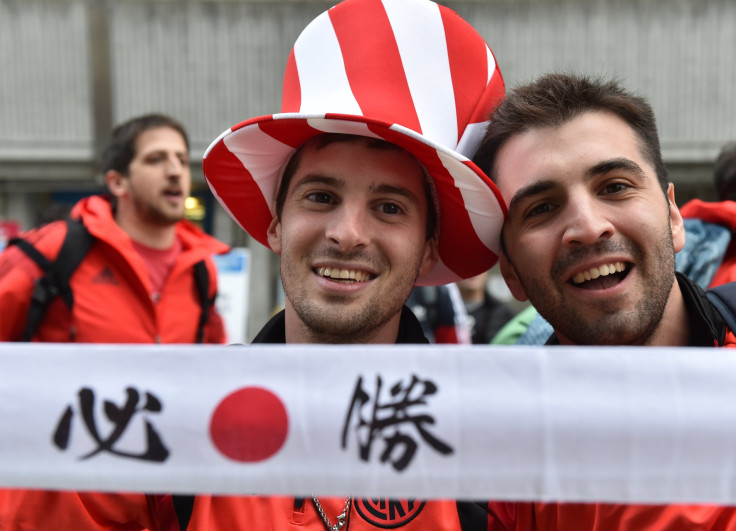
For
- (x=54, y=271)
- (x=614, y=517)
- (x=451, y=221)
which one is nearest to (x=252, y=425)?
(x=614, y=517)

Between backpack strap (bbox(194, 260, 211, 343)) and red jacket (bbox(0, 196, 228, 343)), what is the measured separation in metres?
0.03

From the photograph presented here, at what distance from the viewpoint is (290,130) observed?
5.92ft

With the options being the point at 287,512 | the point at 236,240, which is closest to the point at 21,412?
the point at 287,512

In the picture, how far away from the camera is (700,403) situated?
109 cm

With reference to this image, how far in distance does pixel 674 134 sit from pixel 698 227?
6.72 meters

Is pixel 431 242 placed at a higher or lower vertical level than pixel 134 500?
higher

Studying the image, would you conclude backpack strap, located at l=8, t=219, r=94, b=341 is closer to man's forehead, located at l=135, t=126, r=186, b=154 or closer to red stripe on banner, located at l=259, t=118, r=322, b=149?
man's forehead, located at l=135, t=126, r=186, b=154

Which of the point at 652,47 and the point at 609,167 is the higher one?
the point at 652,47

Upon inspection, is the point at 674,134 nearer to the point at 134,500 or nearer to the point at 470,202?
the point at 470,202

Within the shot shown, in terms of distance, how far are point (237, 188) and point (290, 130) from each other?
37 centimetres

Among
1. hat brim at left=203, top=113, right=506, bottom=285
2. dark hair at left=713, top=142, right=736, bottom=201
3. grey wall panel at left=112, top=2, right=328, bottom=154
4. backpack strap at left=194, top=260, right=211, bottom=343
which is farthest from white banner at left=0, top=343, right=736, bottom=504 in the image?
grey wall panel at left=112, top=2, right=328, bottom=154

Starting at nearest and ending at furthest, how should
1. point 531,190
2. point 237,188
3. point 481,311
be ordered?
1. point 531,190
2. point 237,188
3. point 481,311

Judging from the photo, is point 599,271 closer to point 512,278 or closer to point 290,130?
point 512,278

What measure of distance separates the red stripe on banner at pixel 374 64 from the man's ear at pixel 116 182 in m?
2.46
